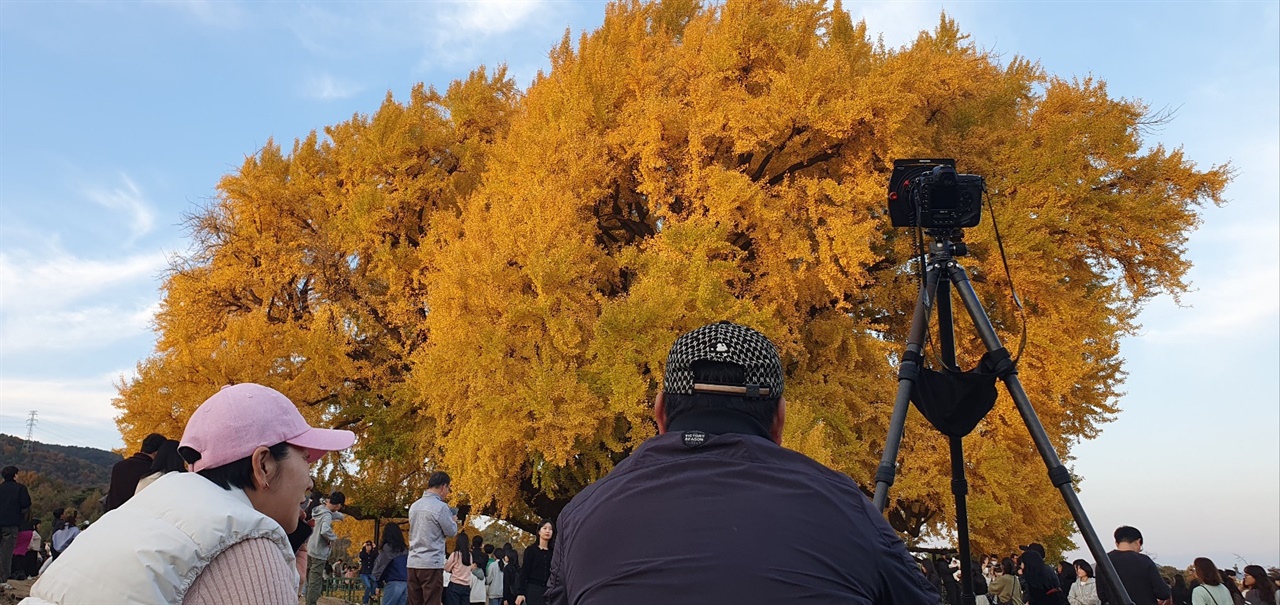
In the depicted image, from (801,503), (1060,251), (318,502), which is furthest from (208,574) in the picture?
(1060,251)

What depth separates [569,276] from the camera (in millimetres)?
17266

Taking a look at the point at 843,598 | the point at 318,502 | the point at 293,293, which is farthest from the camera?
the point at 293,293

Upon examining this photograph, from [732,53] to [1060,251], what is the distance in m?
7.97

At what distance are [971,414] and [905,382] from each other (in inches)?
14.2

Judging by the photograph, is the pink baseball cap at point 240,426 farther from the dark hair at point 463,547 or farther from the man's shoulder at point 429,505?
the dark hair at point 463,547

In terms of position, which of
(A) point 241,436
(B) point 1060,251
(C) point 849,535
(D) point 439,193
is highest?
(D) point 439,193

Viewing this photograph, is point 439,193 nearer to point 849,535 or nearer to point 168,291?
point 168,291

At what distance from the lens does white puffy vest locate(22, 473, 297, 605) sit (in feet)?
5.93

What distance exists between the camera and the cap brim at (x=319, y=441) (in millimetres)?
2338

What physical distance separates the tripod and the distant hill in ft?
178

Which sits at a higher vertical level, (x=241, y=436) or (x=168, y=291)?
(x=168, y=291)

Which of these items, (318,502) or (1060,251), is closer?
(318,502)

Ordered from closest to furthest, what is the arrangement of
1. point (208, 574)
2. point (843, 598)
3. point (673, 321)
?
point (843, 598) < point (208, 574) < point (673, 321)

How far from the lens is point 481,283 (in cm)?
1781
